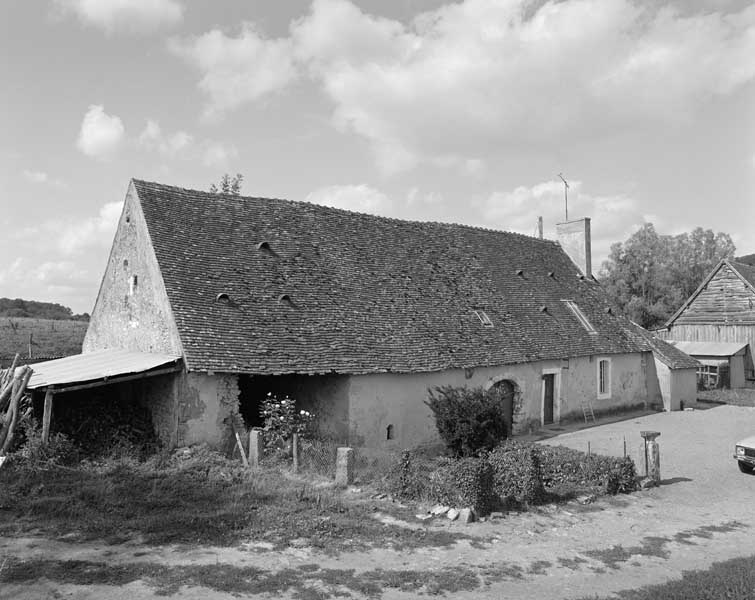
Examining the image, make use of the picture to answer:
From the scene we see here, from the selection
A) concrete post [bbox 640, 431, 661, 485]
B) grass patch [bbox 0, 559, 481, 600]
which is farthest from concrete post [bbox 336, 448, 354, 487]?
concrete post [bbox 640, 431, 661, 485]

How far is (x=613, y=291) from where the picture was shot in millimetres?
50781

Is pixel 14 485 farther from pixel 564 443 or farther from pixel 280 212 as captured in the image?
pixel 564 443

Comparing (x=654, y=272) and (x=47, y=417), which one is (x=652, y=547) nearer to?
(x=47, y=417)

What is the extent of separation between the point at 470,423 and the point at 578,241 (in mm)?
20243

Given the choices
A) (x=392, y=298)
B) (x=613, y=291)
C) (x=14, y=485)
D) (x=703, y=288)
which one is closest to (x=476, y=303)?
(x=392, y=298)

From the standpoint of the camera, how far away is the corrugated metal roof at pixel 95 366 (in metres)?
14.3

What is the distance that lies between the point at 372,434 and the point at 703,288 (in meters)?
28.0

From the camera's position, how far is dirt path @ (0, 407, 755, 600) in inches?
304

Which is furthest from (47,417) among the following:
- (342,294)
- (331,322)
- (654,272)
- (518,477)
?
(654,272)

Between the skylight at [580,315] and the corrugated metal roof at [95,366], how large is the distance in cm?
1697

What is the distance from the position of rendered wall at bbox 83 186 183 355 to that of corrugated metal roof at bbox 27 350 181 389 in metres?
0.45

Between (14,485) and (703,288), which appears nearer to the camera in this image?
(14,485)

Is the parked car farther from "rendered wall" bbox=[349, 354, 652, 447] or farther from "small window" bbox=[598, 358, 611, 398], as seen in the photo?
"small window" bbox=[598, 358, 611, 398]

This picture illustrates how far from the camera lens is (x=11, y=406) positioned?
13.6m
